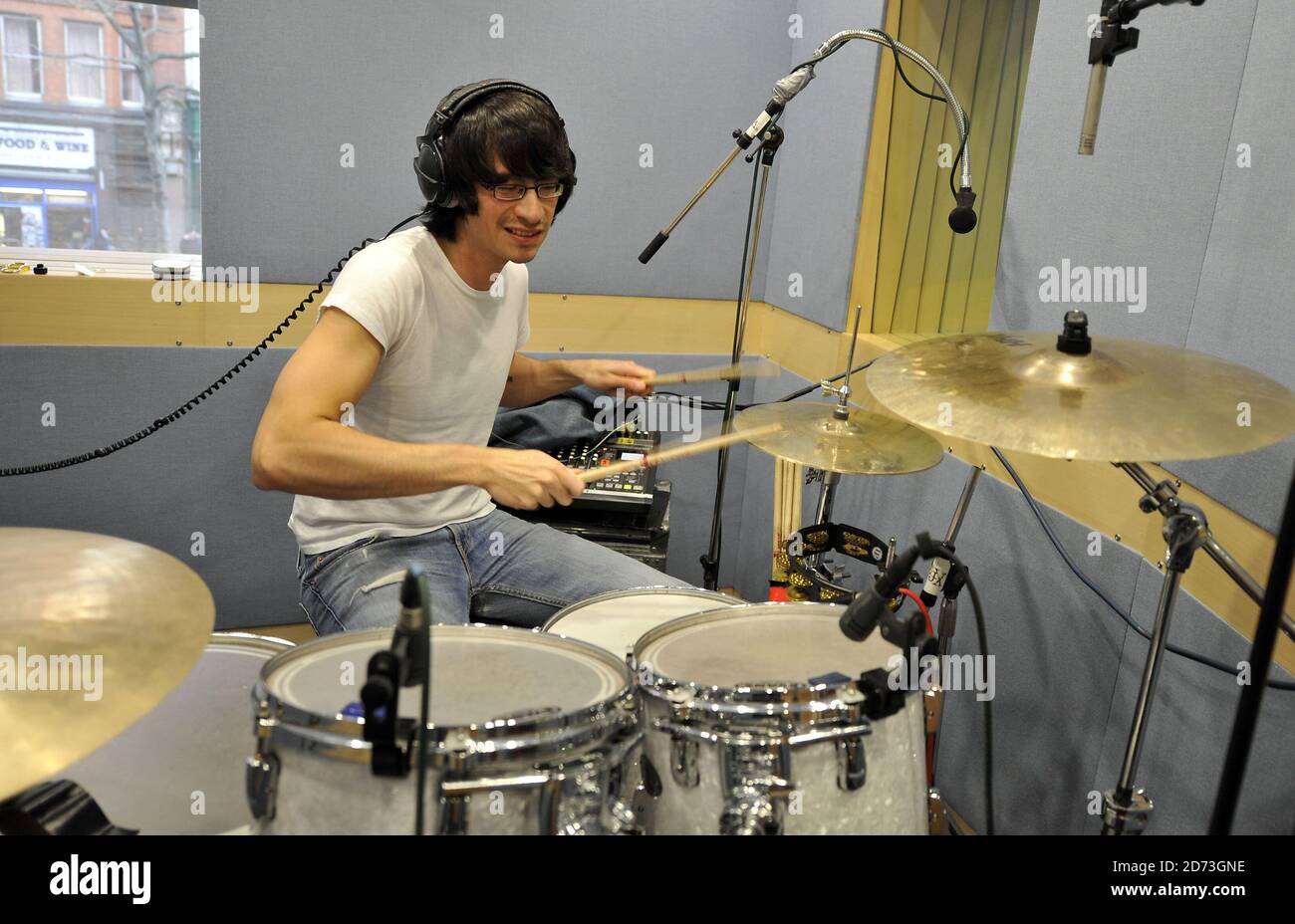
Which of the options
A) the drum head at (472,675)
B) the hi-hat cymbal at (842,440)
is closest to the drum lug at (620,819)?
the drum head at (472,675)

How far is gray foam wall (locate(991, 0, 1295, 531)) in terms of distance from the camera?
1.40m

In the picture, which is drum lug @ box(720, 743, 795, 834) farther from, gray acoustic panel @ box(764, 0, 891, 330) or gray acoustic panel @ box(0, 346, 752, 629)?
gray acoustic panel @ box(764, 0, 891, 330)

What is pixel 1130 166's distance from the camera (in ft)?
5.44

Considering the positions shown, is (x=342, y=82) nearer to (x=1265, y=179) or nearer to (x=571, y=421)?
(x=571, y=421)

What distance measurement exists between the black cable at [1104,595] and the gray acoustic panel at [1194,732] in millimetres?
11

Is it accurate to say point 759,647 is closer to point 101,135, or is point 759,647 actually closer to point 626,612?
point 626,612

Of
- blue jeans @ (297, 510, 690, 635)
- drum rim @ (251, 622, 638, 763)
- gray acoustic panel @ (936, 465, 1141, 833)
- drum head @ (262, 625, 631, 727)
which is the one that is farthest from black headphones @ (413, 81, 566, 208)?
gray acoustic panel @ (936, 465, 1141, 833)

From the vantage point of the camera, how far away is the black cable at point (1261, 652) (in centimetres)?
77

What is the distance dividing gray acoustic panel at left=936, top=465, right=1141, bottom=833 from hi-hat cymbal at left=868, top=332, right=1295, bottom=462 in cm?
48

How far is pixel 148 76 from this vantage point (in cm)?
262

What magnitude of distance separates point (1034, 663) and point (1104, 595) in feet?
0.81

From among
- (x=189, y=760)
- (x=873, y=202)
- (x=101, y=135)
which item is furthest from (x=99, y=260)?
(x=873, y=202)

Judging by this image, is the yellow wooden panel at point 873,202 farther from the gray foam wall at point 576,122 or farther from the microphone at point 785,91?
the microphone at point 785,91

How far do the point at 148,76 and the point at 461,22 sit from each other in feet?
→ 2.61
